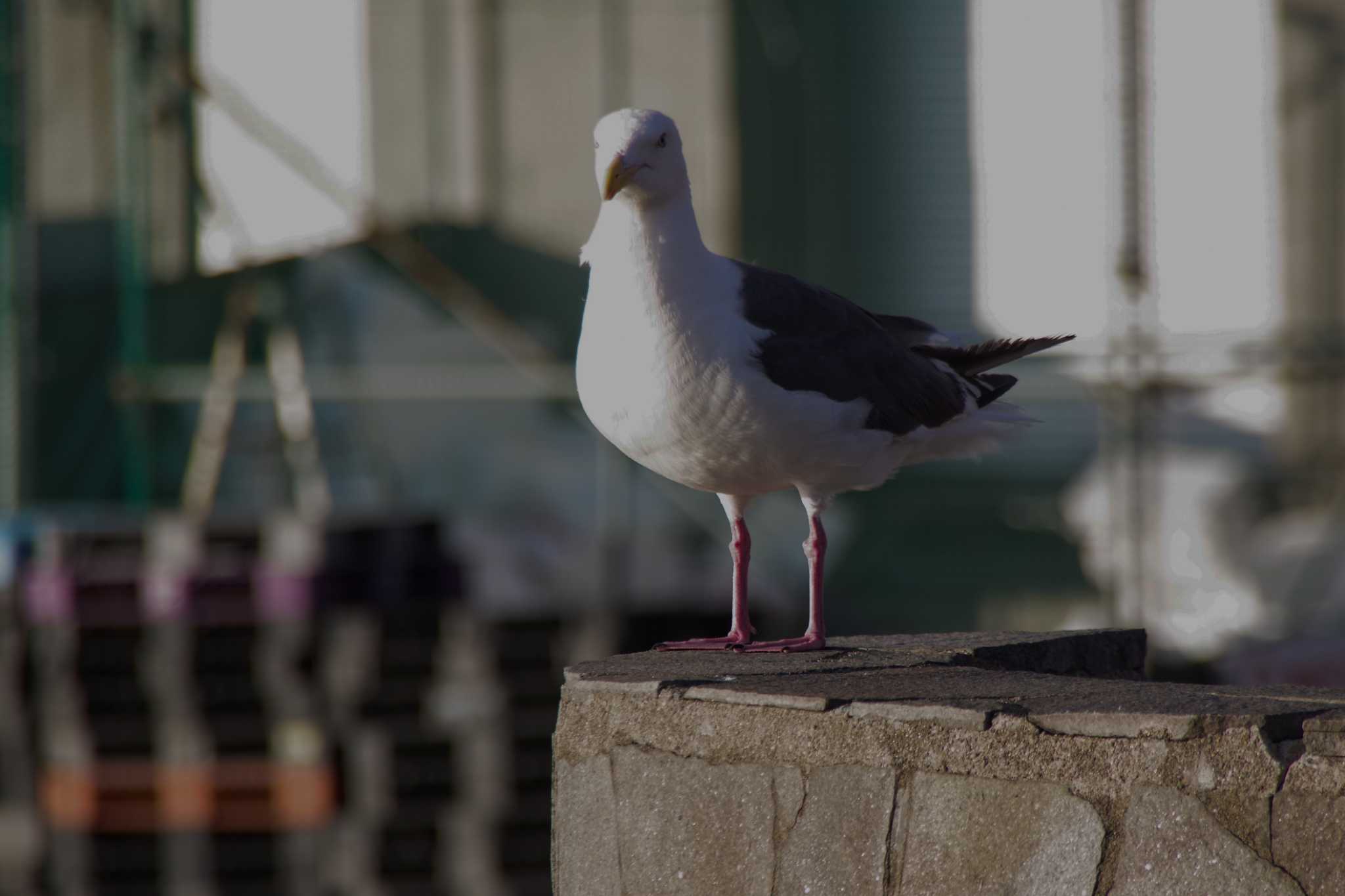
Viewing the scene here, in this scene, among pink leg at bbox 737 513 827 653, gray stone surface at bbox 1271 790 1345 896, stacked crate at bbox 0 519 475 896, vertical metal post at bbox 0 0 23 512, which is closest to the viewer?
gray stone surface at bbox 1271 790 1345 896

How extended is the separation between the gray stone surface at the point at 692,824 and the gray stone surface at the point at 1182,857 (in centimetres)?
50

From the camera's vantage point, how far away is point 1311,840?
2.18m

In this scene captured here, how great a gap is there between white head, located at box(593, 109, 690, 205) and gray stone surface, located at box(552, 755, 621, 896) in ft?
2.70

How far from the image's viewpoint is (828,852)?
255cm

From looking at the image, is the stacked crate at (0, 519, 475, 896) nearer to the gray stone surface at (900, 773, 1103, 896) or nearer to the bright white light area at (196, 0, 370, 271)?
the bright white light area at (196, 0, 370, 271)

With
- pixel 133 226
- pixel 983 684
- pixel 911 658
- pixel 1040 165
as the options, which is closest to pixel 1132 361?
pixel 1040 165

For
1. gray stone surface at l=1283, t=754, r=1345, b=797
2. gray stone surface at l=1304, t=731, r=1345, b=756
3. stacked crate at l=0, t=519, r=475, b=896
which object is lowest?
stacked crate at l=0, t=519, r=475, b=896

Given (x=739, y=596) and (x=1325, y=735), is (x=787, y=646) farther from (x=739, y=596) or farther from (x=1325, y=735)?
(x=1325, y=735)

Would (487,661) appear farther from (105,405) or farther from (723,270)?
(723,270)

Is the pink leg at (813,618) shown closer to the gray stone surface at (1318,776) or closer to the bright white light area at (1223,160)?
the gray stone surface at (1318,776)

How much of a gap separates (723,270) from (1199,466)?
5871 millimetres

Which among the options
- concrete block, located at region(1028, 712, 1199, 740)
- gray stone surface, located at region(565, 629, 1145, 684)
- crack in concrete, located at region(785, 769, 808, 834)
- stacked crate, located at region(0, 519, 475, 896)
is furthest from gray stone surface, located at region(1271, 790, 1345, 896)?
stacked crate, located at region(0, 519, 475, 896)

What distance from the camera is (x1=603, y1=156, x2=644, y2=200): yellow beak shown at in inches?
115

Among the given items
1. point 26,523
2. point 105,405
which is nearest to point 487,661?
point 26,523
